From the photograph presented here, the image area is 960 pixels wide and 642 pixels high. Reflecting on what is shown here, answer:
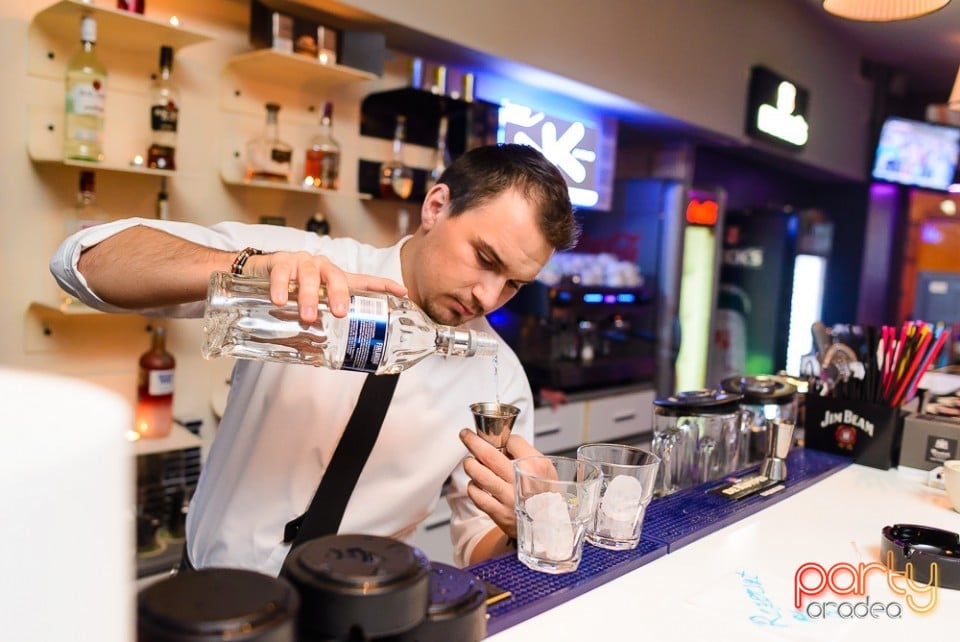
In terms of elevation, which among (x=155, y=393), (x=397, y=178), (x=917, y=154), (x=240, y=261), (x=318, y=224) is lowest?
(x=155, y=393)

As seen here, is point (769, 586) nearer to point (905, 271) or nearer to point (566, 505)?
point (566, 505)

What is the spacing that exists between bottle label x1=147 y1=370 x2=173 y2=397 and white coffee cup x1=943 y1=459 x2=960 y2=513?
217 cm

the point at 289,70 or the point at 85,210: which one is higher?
the point at 289,70

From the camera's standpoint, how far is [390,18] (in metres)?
2.66

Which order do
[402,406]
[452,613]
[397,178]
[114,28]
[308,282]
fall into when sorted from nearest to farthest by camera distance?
1. [452,613]
2. [308,282]
3. [402,406]
4. [114,28]
5. [397,178]

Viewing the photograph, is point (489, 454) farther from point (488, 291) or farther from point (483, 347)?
point (488, 291)

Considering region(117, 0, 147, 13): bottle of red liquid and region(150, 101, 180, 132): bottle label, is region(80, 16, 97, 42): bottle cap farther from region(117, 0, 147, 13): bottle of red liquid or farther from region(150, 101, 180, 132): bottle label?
region(150, 101, 180, 132): bottle label

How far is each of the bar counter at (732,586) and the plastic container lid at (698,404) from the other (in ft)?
0.53

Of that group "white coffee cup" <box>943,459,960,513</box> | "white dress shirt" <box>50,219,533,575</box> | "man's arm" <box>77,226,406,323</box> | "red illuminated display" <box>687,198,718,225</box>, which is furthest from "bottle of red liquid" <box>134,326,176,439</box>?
"red illuminated display" <box>687,198,718,225</box>

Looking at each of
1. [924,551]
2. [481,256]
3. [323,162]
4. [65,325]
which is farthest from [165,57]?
[924,551]

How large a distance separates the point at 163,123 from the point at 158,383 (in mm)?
812

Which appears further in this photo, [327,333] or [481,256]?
[481,256]

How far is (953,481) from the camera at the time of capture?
5.30 ft

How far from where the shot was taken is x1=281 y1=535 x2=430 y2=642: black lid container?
2.05 feet
